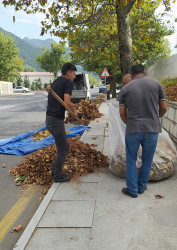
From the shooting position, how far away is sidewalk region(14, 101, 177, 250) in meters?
2.65

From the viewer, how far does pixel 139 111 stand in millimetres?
3459

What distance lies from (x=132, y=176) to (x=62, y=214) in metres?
1.15

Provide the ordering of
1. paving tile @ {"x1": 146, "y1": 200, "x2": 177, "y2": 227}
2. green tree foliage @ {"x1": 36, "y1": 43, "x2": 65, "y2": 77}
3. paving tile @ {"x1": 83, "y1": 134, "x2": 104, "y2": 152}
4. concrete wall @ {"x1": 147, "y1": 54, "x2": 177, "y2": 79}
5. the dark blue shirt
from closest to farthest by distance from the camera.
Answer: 1. paving tile @ {"x1": 146, "y1": 200, "x2": 177, "y2": 227}
2. the dark blue shirt
3. paving tile @ {"x1": 83, "y1": 134, "x2": 104, "y2": 152}
4. concrete wall @ {"x1": 147, "y1": 54, "x2": 177, "y2": 79}
5. green tree foliage @ {"x1": 36, "y1": 43, "x2": 65, "y2": 77}

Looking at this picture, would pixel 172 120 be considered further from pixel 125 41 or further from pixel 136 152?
pixel 136 152

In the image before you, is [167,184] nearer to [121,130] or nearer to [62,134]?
[121,130]

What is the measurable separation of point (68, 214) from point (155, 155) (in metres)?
1.96

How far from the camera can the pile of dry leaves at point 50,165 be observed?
4793mm

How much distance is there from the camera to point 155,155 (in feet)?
14.5

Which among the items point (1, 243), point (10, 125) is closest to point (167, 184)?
point (1, 243)

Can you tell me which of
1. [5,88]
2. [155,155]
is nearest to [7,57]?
[5,88]

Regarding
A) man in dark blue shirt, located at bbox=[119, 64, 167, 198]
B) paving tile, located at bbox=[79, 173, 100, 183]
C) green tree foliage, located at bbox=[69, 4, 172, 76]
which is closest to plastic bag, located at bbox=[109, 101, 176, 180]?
paving tile, located at bbox=[79, 173, 100, 183]

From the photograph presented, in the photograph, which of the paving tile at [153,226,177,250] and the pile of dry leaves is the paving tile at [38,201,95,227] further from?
the pile of dry leaves

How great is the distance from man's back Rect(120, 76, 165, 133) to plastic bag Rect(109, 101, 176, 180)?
35.7 inches

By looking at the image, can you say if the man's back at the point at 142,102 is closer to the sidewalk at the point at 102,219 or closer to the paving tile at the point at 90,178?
the sidewalk at the point at 102,219
